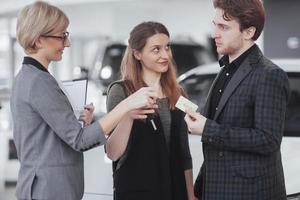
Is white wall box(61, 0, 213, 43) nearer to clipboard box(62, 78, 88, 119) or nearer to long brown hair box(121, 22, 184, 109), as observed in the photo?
long brown hair box(121, 22, 184, 109)

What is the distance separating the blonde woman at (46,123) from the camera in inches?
91.4

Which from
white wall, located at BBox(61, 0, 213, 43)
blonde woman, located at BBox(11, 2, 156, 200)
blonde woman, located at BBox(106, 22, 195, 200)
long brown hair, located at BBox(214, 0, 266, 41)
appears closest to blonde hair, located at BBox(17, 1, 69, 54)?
blonde woman, located at BBox(11, 2, 156, 200)

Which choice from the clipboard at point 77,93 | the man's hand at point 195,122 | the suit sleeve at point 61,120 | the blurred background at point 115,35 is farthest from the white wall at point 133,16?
the suit sleeve at point 61,120

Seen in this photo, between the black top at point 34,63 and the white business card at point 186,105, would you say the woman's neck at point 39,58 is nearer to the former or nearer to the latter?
the black top at point 34,63

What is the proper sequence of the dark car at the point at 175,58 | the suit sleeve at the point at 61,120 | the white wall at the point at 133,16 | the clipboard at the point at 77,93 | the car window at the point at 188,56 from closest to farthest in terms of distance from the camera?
the suit sleeve at the point at 61,120 < the clipboard at the point at 77,93 < the dark car at the point at 175,58 < the car window at the point at 188,56 < the white wall at the point at 133,16

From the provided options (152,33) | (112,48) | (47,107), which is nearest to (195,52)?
(112,48)

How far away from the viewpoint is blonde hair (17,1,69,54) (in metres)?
2.37

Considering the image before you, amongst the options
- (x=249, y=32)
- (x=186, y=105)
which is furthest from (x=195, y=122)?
(x=249, y=32)

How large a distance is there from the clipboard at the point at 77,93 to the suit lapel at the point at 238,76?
0.58 metres

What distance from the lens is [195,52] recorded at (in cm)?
1135

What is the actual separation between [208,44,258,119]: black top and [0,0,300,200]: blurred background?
5.17 m

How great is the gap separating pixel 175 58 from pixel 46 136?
8.96 metres

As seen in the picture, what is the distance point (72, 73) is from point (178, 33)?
98.3 inches

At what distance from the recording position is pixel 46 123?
2352mm
